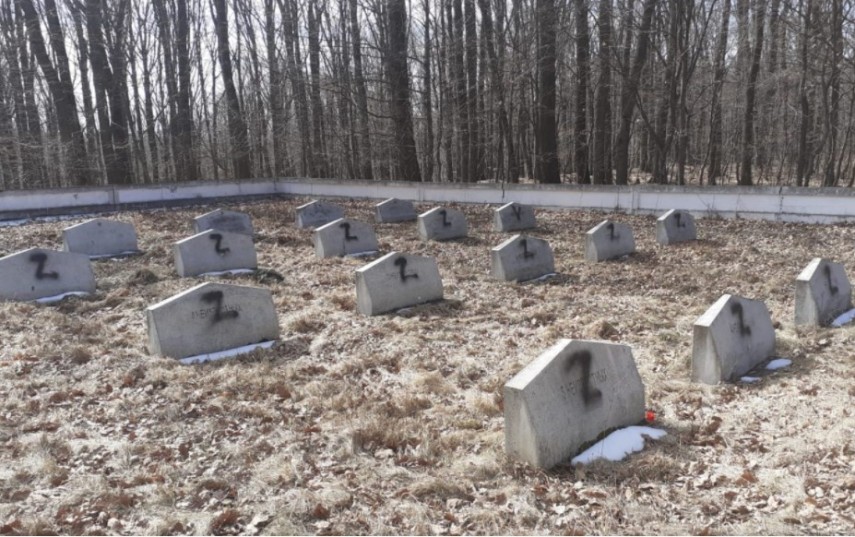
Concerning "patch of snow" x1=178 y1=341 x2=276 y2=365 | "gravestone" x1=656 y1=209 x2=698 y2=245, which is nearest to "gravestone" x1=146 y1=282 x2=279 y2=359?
"patch of snow" x1=178 y1=341 x2=276 y2=365

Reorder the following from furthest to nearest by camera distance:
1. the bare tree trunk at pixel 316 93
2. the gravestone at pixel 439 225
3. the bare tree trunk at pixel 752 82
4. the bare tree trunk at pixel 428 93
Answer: the bare tree trunk at pixel 316 93
the bare tree trunk at pixel 428 93
the bare tree trunk at pixel 752 82
the gravestone at pixel 439 225

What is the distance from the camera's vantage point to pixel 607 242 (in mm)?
12117

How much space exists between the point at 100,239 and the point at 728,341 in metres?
12.2

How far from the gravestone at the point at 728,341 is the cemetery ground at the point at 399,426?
7.9 inches

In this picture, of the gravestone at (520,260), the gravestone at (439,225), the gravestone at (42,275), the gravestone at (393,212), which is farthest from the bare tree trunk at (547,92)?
the gravestone at (42,275)

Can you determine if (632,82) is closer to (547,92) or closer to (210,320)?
(547,92)

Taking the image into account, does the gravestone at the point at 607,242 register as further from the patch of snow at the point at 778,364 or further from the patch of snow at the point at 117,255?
the patch of snow at the point at 117,255

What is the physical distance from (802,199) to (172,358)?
1389cm

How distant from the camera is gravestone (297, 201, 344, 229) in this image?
1678cm

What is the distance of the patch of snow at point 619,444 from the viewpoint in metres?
4.52

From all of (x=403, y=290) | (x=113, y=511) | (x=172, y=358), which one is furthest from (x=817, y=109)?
(x=113, y=511)

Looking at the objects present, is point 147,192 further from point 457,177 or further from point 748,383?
point 748,383

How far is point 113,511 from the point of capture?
155 inches

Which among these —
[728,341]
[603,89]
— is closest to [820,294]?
[728,341]
